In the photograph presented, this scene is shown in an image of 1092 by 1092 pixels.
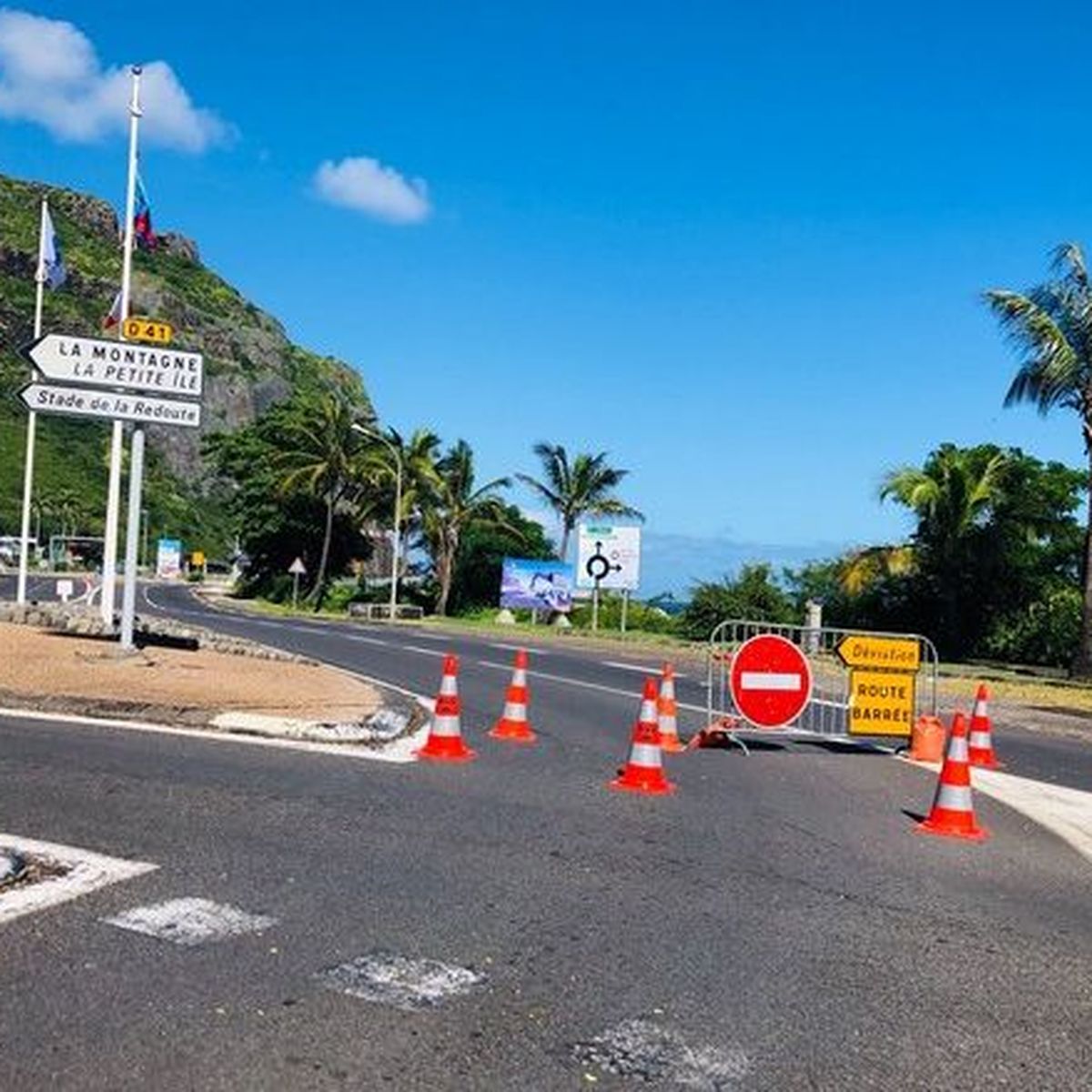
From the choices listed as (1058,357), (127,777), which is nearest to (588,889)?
(127,777)

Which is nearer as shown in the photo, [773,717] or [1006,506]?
[773,717]

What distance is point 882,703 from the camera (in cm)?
1312

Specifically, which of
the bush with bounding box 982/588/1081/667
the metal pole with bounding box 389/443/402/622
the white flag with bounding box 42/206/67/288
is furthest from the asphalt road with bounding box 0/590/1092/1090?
the metal pole with bounding box 389/443/402/622

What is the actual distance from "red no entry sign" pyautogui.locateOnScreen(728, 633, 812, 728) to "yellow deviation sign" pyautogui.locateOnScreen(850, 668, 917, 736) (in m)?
0.75

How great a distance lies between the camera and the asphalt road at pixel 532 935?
14.4 feet

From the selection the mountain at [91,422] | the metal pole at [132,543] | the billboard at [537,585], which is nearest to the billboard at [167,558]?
the billboard at [537,585]

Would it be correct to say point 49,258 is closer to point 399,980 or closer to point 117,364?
point 117,364

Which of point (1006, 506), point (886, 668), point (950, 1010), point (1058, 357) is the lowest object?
point (950, 1010)

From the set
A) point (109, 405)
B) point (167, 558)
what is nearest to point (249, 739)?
point (109, 405)

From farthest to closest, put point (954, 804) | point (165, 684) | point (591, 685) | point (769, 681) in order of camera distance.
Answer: point (591, 685) → point (165, 684) → point (769, 681) → point (954, 804)

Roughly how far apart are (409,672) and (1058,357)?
50.6 feet

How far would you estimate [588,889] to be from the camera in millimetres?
6668

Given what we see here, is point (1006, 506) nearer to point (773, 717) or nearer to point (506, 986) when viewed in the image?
→ point (773, 717)

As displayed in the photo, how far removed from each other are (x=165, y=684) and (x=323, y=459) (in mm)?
48947
